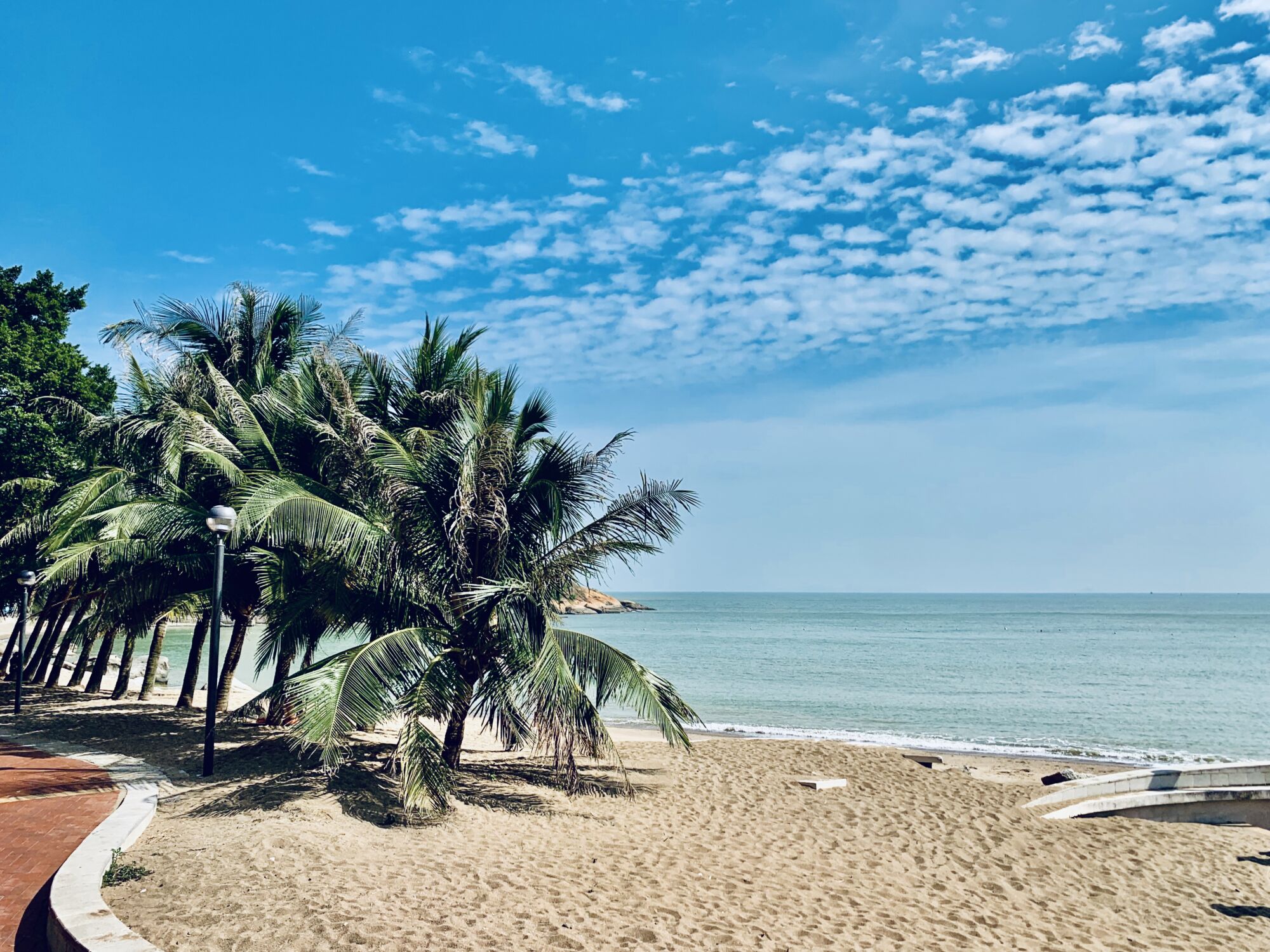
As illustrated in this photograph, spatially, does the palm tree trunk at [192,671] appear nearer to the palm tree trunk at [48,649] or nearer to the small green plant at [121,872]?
the palm tree trunk at [48,649]

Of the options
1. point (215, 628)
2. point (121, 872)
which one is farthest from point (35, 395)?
point (121, 872)

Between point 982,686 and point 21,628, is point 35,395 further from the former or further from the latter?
point 982,686

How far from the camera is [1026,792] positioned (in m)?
12.5

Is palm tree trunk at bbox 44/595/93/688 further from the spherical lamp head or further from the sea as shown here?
the spherical lamp head

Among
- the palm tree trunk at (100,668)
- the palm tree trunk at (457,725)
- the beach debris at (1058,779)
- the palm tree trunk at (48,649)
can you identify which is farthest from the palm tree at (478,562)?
the palm tree trunk at (48,649)

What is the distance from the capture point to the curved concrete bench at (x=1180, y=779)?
1307 centimetres

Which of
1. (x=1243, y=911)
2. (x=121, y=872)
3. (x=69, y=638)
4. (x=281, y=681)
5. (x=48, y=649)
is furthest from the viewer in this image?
(x=48, y=649)

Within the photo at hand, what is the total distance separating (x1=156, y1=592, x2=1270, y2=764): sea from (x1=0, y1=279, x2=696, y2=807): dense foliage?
14.4 m

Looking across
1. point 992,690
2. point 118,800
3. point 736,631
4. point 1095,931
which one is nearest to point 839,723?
point 992,690

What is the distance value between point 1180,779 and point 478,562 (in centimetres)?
1116

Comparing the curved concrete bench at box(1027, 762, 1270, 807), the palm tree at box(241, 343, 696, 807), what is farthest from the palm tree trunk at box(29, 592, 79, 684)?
the curved concrete bench at box(1027, 762, 1270, 807)

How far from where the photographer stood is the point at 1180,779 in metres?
13.2

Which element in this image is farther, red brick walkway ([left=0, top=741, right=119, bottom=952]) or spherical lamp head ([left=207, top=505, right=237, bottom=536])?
spherical lamp head ([left=207, top=505, right=237, bottom=536])

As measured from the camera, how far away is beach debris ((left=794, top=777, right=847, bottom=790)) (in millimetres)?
12047
